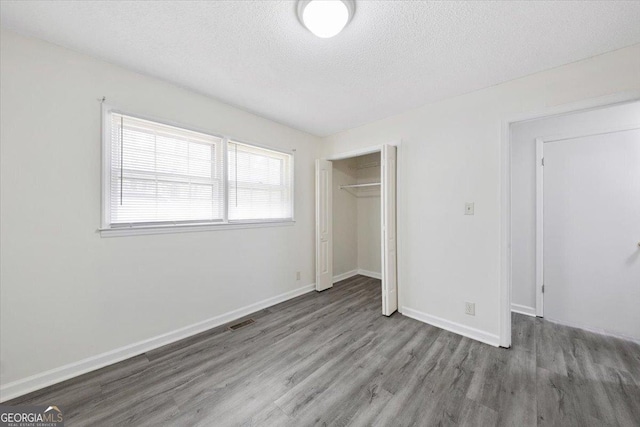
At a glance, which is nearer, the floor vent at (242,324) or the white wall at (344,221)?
the floor vent at (242,324)

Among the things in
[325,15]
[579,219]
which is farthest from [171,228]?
[579,219]

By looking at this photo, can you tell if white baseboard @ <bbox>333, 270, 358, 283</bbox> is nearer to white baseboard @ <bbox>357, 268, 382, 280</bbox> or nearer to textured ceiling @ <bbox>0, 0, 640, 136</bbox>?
white baseboard @ <bbox>357, 268, 382, 280</bbox>

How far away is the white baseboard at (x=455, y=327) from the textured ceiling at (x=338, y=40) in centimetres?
250

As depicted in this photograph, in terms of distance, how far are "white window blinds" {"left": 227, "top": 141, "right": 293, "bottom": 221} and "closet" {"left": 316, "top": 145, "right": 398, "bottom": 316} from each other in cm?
53

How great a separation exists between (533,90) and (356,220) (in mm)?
3133

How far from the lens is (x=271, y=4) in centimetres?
142

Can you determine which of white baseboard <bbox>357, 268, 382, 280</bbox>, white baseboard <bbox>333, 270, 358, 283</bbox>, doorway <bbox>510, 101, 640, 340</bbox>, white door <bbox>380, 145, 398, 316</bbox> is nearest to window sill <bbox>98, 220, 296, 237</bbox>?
white door <bbox>380, 145, 398, 316</bbox>

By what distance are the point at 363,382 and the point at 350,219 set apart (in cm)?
303

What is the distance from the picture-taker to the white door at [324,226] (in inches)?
146

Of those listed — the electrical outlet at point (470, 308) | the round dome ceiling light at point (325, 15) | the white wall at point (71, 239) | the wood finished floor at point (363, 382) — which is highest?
the round dome ceiling light at point (325, 15)

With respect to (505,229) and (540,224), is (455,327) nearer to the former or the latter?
(505,229)

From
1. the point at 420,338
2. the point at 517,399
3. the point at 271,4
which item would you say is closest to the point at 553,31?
the point at 271,4

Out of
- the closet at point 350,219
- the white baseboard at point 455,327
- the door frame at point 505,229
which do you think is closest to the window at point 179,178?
the closet at point 350,219

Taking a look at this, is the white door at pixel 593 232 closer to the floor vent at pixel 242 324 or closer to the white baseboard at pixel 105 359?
the floor vent at pixel 242 324
